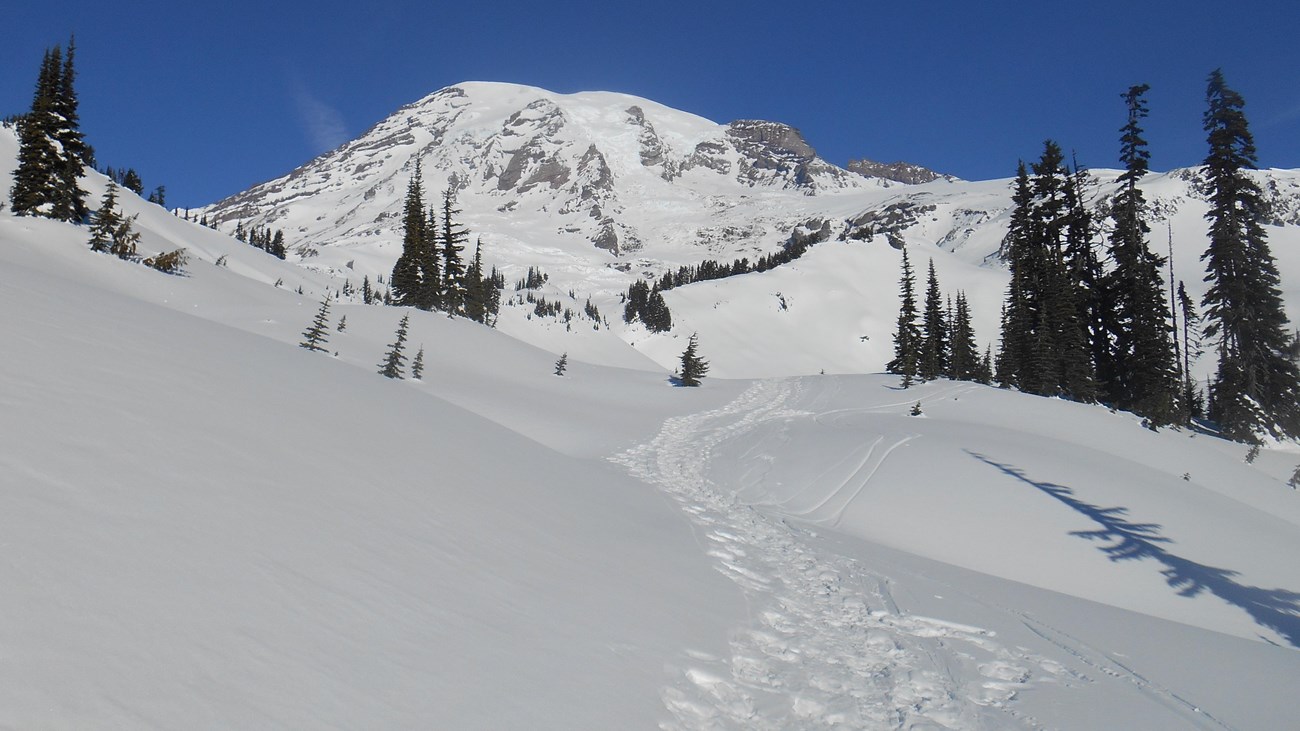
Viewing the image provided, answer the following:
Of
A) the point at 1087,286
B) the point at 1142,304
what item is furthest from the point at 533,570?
the point at 1087,286

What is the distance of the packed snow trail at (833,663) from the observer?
4637mm

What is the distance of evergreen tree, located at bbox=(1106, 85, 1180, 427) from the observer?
3294 centimetres

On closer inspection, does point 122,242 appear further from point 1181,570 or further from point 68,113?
point 1181,570

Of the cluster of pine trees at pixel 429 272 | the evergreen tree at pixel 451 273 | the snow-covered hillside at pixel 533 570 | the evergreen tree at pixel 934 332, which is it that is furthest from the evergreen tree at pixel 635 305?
Result: the snow-covered hillside at pixel 533 570

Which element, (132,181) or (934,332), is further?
(132,181)

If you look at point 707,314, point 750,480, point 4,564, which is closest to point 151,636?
point 4,564

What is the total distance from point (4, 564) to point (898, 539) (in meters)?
11.8

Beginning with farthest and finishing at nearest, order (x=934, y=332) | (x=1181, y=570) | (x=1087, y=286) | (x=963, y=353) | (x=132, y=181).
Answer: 1. (x=132, y=181)
2. (x=963, y=353)
3. (x=934, y=332)
4. (x=1087, y=286)
5. (x=1181, y=570)

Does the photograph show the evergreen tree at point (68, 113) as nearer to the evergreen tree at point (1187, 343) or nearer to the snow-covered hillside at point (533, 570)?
the snow-covered hillside at point (533, 570)

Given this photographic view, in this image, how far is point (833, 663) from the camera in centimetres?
557

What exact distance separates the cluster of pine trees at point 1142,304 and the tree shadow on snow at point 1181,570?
46.3 feet

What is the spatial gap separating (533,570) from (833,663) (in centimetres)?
299

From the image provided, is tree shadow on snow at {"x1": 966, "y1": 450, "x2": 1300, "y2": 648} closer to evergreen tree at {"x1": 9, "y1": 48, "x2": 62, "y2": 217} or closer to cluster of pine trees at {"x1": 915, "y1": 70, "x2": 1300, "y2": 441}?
cluster of pine trees at {"x1": 915, "y1": 70, "x2": 1300, "y2": 441}

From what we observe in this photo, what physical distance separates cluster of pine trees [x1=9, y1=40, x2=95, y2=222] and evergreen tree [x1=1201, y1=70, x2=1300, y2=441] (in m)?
54.8
